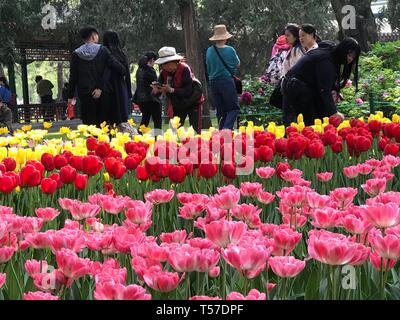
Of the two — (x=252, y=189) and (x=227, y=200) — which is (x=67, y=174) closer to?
(x=252, y=189)

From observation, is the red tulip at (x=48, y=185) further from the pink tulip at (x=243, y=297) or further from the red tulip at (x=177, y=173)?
the pink tulip at (x=243, y=297)

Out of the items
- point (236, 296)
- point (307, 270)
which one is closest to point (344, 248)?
point (236, 296)

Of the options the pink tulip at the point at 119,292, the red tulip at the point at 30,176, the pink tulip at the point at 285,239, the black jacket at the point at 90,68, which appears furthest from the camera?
the black jacket at the point at 90,68

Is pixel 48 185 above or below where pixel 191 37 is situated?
below

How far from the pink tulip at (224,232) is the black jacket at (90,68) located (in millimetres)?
6441

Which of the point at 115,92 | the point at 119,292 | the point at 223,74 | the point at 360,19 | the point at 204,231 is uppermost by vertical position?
the point at 360,19

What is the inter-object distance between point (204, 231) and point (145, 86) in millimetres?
7609

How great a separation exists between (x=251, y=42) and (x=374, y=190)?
21882 mm

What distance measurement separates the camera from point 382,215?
1.69m

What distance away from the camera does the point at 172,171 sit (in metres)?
2.83

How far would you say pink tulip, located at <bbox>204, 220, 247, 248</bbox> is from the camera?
1592 millimetres

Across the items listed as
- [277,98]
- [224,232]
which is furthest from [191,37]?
[224,232]

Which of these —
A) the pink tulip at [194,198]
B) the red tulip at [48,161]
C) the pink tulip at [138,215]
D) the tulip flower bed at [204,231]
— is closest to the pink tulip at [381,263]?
the tulip flower bed at [204,231]

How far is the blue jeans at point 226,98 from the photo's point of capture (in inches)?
340
